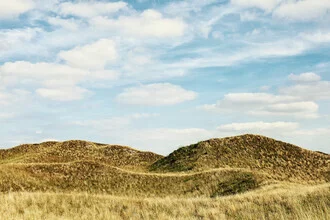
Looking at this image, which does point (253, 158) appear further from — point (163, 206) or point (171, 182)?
point (163, 206)

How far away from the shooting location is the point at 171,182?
47469 mm

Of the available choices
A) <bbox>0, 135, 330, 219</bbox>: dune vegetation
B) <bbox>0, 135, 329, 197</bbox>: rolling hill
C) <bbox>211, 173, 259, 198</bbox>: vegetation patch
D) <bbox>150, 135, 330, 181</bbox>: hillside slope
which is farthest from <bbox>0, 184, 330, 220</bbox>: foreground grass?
<bbox>150, 135, 330, 181</bbox>: hillside slope

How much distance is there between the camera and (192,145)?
2525 inches

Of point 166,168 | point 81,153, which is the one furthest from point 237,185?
point 81,153

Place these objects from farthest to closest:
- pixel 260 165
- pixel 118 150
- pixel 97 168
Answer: pixel 118 150 → pixel 260 165 → pixel 97 168

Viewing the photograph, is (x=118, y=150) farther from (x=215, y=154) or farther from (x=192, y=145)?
(x=215, y=154)

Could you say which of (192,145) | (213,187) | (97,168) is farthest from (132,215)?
(192,145)

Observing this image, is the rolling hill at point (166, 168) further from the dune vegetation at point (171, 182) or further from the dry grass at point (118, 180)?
the dune vegetation at point (171, 182)

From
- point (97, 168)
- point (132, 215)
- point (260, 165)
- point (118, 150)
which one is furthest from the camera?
point (118, 150)

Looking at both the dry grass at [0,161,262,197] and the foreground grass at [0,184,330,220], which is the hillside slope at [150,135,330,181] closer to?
the dry grass at [0,161,262,197]

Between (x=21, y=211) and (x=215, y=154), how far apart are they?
4119cm

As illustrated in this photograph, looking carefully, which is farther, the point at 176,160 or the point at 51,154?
the point at 51,154

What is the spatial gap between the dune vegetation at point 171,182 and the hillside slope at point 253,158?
13 centimetres

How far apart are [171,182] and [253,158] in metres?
16.9
